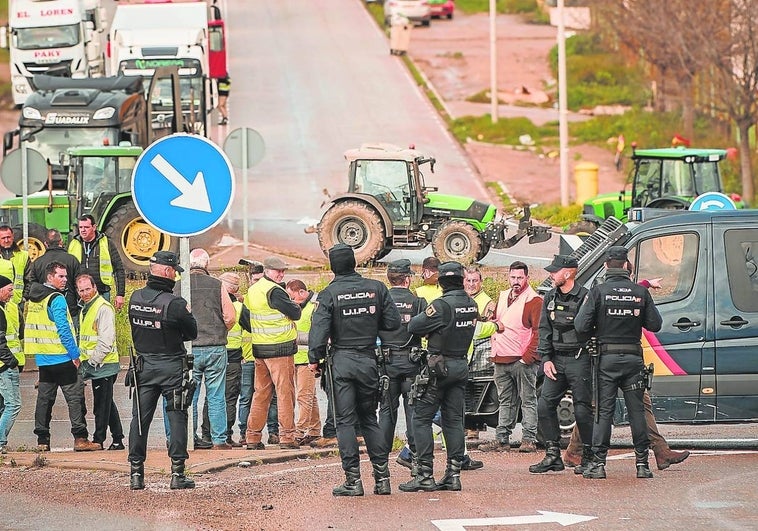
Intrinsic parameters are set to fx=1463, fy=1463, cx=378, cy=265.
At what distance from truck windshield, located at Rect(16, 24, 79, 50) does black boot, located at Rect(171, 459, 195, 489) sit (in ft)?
108

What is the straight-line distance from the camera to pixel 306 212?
34.3 meters

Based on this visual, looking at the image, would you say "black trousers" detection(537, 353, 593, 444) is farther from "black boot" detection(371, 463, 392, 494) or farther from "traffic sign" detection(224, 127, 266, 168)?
"traffic sign" detection(224, 127, 266, 168)

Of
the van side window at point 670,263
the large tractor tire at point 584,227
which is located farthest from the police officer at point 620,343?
the large tractor tire at point 584,227

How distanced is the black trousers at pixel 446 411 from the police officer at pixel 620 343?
40.7 inches

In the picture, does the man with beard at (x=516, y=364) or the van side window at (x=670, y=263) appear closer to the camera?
the van side window at (x=670, y=263)

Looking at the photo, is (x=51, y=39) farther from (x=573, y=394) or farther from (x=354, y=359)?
(x=354, y=359)

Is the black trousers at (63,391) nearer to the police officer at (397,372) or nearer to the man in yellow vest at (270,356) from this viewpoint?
the man in yellow vest at (270,356)

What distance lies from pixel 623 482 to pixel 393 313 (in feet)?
7.05

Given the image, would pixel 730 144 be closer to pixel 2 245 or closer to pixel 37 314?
pixel 2 245

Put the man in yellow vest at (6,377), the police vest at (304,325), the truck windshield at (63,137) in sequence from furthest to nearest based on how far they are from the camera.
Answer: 1. the truck windshield at (63,137)
2. the police vest at (304,325)
3. the man in yellow vest at (6,377)

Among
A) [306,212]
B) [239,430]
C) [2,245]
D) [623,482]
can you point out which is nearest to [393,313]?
[623,482]

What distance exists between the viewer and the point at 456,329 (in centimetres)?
1069

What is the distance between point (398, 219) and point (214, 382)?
40.2ft

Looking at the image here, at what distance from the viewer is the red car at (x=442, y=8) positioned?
6631 centimetres
